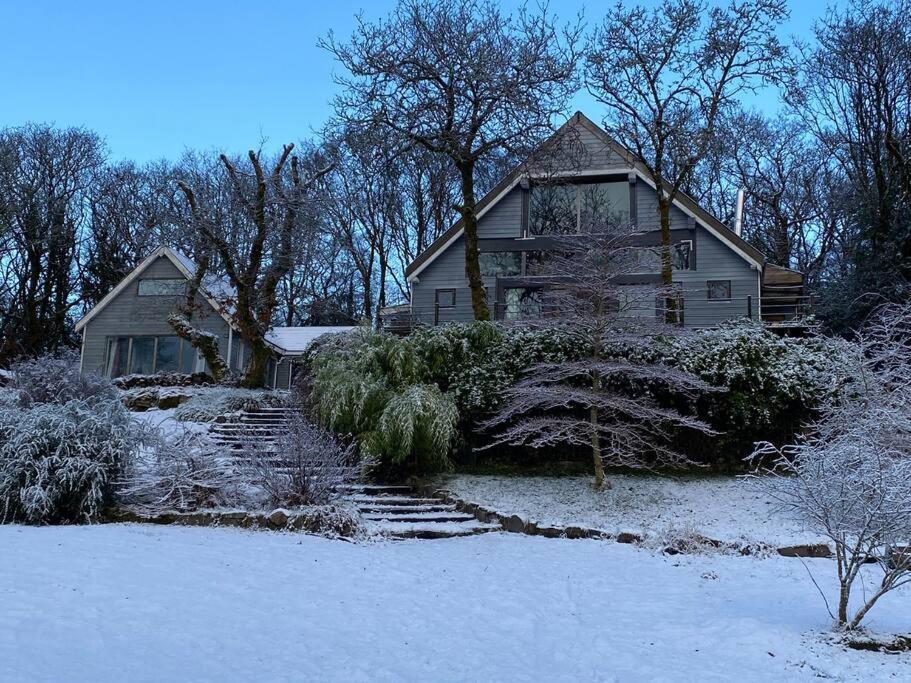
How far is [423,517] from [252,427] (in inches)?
222

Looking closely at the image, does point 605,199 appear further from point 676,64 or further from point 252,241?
point 252,241

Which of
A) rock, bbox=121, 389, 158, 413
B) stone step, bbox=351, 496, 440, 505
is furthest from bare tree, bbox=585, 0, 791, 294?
rock, bbox=121, 389, 158, 413

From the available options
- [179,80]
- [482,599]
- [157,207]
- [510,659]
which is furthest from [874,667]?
[157,207]

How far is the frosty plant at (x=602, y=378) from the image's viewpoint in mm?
10594

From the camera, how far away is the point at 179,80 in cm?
1298

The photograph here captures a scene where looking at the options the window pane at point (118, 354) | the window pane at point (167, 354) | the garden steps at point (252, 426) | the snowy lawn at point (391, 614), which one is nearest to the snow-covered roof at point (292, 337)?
the window pane at point (167, 354)

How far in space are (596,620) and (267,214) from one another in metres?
15.5

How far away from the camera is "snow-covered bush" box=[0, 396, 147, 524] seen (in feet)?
26.4

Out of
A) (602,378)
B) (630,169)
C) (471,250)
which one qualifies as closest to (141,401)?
(471,250)

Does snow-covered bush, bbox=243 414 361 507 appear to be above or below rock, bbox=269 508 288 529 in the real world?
above

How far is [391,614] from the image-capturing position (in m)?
5.48

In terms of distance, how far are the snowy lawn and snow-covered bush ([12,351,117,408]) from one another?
3.16 m

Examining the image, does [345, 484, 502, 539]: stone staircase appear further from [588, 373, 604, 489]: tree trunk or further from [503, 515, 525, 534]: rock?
[588, 373, 604, 489]: tree trunk

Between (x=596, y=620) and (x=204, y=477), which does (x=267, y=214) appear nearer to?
(x=204, y=477)
